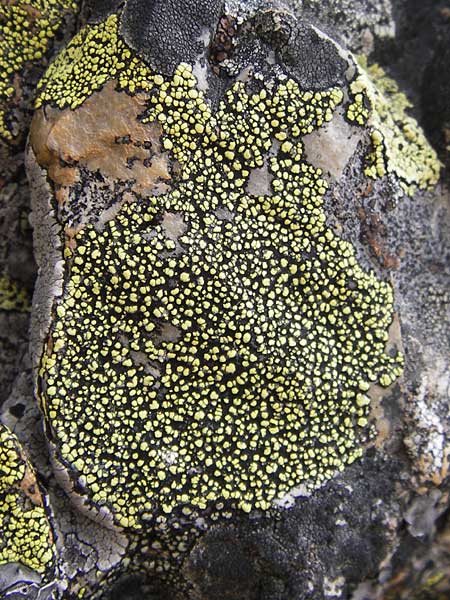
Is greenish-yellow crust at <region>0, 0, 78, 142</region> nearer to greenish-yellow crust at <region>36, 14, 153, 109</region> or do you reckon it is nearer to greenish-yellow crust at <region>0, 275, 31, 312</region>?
greenish-yellow crust at <region>36, 14, 153, 109</region>

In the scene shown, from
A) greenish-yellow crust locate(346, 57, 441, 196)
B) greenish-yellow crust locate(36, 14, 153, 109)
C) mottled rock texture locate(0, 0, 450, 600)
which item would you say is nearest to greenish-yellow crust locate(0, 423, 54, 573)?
mottled rock texture locate(0, 0, 450, 600)

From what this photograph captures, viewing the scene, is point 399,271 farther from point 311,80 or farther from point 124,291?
point 124,291

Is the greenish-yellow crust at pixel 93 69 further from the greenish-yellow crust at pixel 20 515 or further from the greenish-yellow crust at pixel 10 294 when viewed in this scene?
the greenish-yellow crust at pixel 20 515

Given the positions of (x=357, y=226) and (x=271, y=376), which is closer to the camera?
(x=271, y=376)

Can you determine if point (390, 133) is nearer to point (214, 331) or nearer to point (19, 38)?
point (214, 331)

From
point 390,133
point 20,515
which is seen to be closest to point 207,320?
point 20,515

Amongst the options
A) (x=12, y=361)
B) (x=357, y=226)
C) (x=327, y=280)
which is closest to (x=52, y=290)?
(x=12, y=361)
